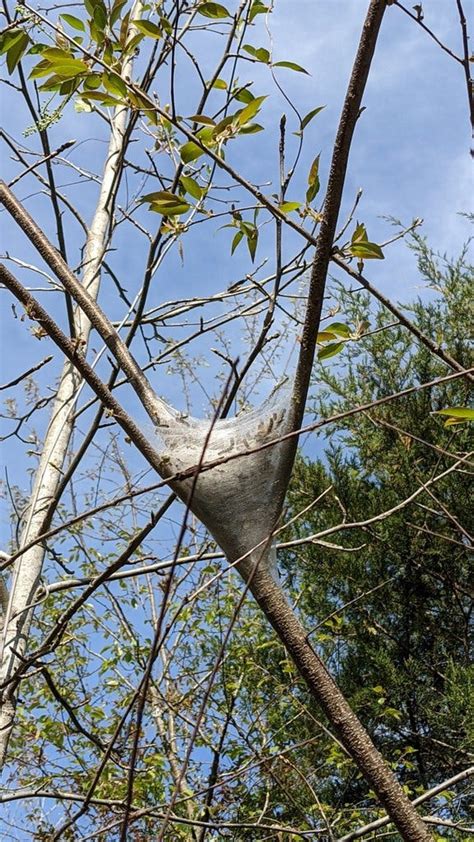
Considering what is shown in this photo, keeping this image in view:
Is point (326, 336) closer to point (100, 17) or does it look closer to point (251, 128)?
point (251, 128)

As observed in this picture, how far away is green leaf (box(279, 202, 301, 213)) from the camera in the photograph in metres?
1.45

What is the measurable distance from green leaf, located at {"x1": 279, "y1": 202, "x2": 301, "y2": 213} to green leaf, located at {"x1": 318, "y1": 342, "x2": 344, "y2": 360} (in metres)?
0.26

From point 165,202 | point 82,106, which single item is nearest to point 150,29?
point 165,202

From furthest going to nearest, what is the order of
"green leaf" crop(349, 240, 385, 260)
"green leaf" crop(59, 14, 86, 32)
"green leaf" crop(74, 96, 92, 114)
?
"green leaf" crop(74, 96, 92, 114) < "green leaf" crop(59, 14, 86, 32) < "green leaf" crop(349, 240, 385, 260)

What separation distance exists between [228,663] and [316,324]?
4955 mm

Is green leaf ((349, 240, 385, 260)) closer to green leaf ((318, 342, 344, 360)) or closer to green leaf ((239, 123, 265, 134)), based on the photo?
green leaf ((318, 342, 344, 360))

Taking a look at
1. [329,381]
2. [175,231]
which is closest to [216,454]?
[175,231]

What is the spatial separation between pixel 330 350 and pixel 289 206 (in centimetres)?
27

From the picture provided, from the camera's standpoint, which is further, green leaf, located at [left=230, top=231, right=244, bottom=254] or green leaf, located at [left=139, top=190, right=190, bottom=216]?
green leaf, located at [left=230, top=231, right=244, bottom=254]

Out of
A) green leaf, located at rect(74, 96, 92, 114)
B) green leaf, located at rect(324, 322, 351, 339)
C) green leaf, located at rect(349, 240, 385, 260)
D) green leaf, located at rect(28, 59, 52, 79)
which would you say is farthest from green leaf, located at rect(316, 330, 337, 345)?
green leaf, located at rect(74, 96, 92, 114)

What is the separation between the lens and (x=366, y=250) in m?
1.38

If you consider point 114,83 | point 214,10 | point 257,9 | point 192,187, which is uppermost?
point 257,9

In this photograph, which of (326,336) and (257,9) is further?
(257,9)

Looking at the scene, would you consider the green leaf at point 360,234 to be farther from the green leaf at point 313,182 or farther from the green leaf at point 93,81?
the green leaf at point 93,81
